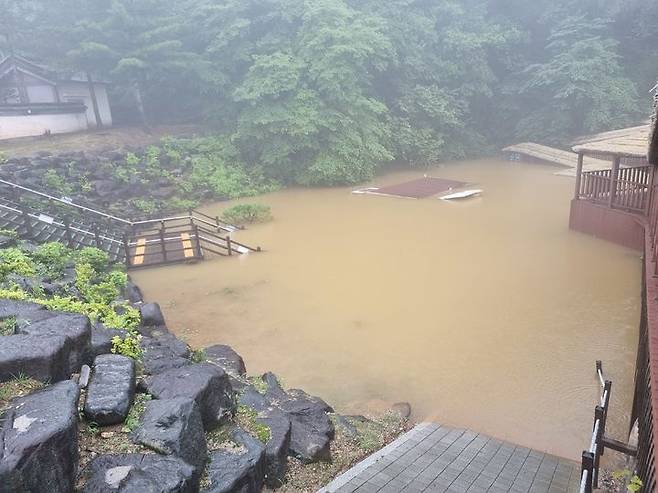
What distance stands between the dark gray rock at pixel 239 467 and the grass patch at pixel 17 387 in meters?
1.59

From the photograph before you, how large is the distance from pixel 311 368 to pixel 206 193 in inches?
591

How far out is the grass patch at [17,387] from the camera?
406 cm

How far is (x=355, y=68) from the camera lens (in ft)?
83.6

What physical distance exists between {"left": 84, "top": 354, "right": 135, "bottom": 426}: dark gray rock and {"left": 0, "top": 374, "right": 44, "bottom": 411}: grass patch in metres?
0.44

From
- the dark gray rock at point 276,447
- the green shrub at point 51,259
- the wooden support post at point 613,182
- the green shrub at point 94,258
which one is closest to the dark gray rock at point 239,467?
the dark gray rock at point 276,447

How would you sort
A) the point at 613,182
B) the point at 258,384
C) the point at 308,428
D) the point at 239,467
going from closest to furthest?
the point at 239,467 < the point at 308,428 < the point at 258,384 < the point at 613,182

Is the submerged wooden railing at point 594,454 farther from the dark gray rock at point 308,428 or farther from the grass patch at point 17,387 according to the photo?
the grass patch at point 17,387

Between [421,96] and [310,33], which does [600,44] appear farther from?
[310,33]

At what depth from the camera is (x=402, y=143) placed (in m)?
27.9

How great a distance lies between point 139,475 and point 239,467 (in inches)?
35.6

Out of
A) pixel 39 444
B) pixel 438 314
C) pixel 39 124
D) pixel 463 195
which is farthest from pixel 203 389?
pixel 39 124

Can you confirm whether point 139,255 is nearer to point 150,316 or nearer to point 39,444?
point 150,316

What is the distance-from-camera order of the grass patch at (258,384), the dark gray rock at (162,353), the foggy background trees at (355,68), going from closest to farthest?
the dark gray rock at (162,353) < the grass patch at (258,384) < the foggy background trees at (355,68)

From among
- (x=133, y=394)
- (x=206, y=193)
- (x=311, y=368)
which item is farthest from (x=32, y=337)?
(x=206, y=193)
